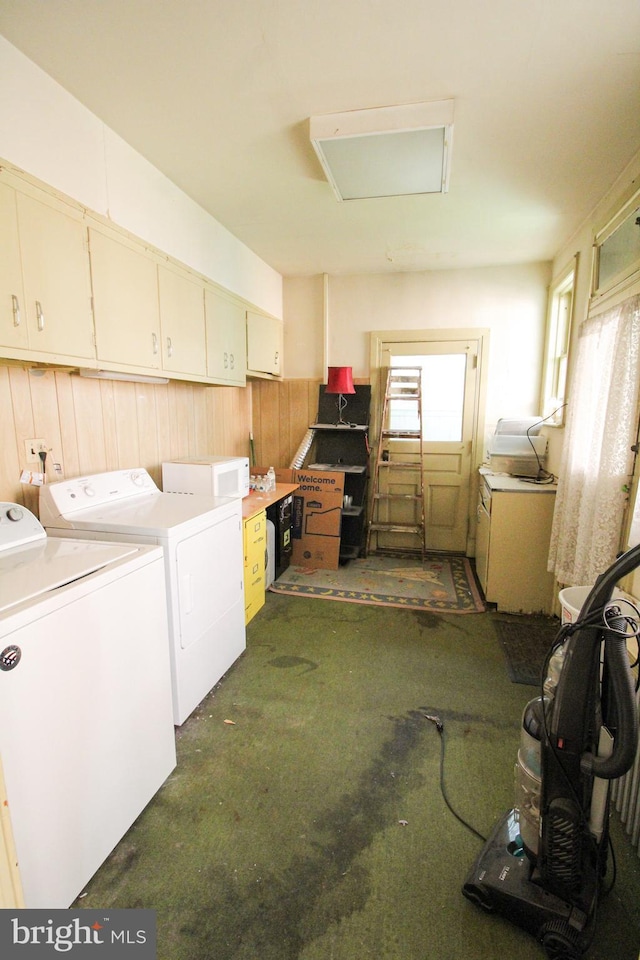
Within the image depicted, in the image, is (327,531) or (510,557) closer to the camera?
(510,557)

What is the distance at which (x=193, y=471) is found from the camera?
2.78 meters

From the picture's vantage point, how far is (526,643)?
2.77 m

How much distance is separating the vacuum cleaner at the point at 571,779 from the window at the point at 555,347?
2743 millimetres

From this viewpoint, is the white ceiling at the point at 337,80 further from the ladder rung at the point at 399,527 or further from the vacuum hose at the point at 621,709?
the ladder rung at the point at 399,527

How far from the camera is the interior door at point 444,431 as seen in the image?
419 cm

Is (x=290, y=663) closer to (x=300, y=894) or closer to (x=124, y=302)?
(x=300, y=894)

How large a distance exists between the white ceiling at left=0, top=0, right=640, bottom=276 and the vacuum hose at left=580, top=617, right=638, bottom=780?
6.55ft

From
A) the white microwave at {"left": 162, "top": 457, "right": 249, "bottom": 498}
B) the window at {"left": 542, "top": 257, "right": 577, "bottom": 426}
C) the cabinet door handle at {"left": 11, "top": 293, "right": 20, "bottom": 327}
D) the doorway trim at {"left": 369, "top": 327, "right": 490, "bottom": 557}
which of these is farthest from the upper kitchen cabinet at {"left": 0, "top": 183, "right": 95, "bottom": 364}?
the window at {"left": 542, "top": 257, "right": 577, "bottom": 426}

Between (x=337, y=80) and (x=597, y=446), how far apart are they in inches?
82.9

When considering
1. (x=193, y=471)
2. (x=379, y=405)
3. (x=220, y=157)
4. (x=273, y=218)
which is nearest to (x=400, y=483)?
(x=379, y=405)

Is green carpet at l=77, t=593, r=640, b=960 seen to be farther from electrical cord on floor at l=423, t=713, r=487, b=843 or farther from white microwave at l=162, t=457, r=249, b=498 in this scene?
white microwave at l=162, t=457, r=249, b=498

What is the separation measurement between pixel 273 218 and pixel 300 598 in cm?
280

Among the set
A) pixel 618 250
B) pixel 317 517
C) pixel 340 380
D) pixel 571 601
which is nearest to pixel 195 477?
pixel 317 517

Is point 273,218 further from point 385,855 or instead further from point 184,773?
point 385,855
